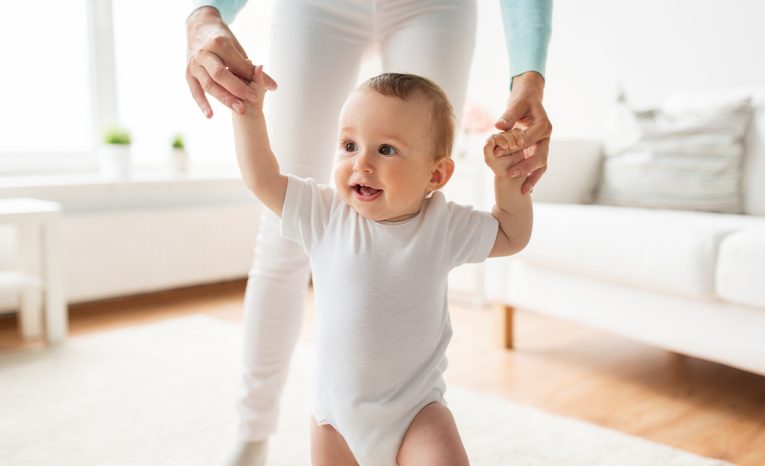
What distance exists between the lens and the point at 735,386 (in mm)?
2049

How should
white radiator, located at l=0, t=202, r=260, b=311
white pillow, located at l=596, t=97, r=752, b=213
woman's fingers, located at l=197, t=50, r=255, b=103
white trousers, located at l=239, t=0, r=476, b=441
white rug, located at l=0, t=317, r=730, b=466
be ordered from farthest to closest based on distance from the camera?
white radiator, located at l=0, t=202, r=260, b=311 < white pillow, located at l=596, t=97, r=752, b=213 < white rug, located at l=0, t=317, r=730, b=466 < white trousers, located at l=239, t=0, r=476, b=441 < woman's fingers, located at l=197, t=50, r=255, b=103

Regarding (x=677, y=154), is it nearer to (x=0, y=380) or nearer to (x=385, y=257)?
(x=385, y=257)

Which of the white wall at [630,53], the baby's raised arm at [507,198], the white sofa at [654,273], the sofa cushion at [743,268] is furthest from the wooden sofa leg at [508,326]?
the baby's raised arm at [507,198]

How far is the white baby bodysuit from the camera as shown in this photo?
3.08ft

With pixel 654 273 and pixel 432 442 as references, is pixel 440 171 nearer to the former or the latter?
pixel 432 442

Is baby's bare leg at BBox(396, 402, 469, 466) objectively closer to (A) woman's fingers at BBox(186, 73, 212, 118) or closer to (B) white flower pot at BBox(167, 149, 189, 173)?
(A) woman's fingers at BBox(186, 73, 212, 118)

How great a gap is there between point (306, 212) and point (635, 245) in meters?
1.24

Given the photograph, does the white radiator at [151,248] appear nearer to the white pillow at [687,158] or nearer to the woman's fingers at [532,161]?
the white pillow at [687,158]

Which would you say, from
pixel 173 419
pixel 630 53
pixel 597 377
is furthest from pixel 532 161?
pixel 630 53

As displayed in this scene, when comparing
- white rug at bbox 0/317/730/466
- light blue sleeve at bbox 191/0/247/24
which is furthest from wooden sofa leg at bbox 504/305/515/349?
light blue sleeve at bbox 191/0/247/24

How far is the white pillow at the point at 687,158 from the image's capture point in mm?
2314

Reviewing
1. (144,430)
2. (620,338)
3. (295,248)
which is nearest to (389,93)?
(295,248)

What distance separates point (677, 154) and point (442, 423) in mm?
1786

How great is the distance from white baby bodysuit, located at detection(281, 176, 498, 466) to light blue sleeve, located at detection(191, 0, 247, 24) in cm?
30
